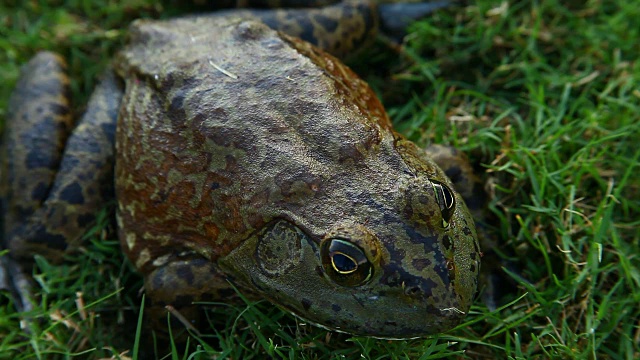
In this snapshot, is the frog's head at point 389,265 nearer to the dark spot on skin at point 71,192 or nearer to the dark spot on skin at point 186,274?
the dark spot on skin at point 186,274

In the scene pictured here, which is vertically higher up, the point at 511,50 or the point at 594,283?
the point at 511,50

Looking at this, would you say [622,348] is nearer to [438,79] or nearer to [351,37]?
[438,79]

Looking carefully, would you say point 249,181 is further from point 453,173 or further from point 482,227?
point 482,227

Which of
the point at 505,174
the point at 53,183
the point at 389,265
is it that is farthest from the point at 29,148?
the point at 505,174

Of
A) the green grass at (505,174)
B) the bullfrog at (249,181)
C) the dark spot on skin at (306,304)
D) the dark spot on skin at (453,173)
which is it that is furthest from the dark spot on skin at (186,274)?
the dark spot on skin at (453,173)

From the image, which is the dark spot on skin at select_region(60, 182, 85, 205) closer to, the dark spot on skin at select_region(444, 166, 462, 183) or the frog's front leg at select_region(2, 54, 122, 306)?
the frog's front leg at select_region(2, 54, 122, 306)

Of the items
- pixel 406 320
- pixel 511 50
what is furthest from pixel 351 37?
pixel 406 320
